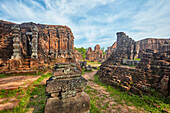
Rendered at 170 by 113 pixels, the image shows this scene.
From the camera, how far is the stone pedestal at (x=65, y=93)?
1.45 metres

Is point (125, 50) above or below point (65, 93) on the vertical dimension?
above

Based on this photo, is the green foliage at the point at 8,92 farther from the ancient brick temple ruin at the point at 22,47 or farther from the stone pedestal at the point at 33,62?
the stone pedestal at the point at 33,62

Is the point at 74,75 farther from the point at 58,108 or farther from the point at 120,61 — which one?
the point at 120,61

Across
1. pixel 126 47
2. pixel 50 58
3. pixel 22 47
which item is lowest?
pixel 50 58

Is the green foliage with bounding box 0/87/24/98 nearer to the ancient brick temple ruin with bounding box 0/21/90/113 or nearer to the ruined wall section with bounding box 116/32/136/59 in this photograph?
the ancient brick temple ruin with bounding box 0/21/90/113

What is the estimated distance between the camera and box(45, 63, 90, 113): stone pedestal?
57.1 inches

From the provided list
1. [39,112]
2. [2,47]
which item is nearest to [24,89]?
[39,112]

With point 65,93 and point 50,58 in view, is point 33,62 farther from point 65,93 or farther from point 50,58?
point 65,93

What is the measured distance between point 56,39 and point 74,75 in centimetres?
1166

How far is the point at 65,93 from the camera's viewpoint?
1.55 m

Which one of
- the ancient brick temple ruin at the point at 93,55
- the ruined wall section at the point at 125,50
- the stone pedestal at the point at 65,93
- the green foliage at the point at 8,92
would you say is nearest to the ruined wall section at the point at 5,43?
the green foliage at the point at 8,92

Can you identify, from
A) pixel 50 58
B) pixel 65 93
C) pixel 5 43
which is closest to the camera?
pixel 65 93

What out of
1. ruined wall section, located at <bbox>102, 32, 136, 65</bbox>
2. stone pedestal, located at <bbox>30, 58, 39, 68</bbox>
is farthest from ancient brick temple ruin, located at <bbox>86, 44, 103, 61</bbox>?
stone pedestal, located at <bbox>30, 58, 39, 68</bbox>

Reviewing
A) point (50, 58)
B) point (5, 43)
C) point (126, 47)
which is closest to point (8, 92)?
point (50, 58)
